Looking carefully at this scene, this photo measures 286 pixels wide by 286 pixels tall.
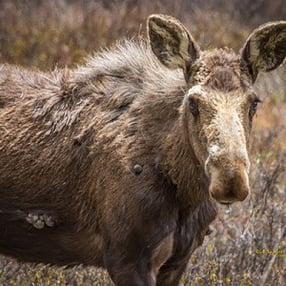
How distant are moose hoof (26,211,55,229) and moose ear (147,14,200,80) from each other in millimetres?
1235

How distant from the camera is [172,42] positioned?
243 inches

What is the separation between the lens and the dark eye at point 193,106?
583 cm

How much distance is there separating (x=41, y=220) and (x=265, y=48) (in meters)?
1.77

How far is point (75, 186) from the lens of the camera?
6.57 metres

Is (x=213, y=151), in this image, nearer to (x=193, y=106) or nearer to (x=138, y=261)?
(x=193, y=106)

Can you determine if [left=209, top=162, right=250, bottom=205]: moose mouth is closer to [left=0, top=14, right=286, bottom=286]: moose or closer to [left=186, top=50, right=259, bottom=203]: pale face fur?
[left=186, top=50, right=259, bottom=203]: pale face fur

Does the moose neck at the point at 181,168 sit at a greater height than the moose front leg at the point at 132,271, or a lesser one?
greater

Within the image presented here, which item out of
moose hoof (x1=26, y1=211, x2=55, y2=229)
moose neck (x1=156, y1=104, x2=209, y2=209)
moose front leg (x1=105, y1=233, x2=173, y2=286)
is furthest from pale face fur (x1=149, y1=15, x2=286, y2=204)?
moose hoof (x1=26, y1=211, x2=55, y2=229)

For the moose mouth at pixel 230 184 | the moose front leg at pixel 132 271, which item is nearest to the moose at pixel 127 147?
the moose front leg at pixel 132 271

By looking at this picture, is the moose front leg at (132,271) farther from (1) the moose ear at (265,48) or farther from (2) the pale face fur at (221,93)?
(1) the moose ear at (265,48)

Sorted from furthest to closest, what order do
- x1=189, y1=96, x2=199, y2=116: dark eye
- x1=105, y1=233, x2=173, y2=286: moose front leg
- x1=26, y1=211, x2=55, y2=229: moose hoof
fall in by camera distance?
x1=26, y1=211, x2=55, y2=229: moose hoof → x1=105, y1=233, x2=173, y2=286: moose front leg → x1=189, y1=96, x2=199, y2=116: dark eye

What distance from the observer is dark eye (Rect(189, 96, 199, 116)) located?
583 cm

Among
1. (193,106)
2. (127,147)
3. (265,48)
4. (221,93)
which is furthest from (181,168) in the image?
(265,48)

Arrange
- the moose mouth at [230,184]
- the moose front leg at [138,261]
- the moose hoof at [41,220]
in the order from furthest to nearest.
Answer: the moose hoof at [41,220] → the moose front leg at [138,261] → the moose mouth at [230,184]
